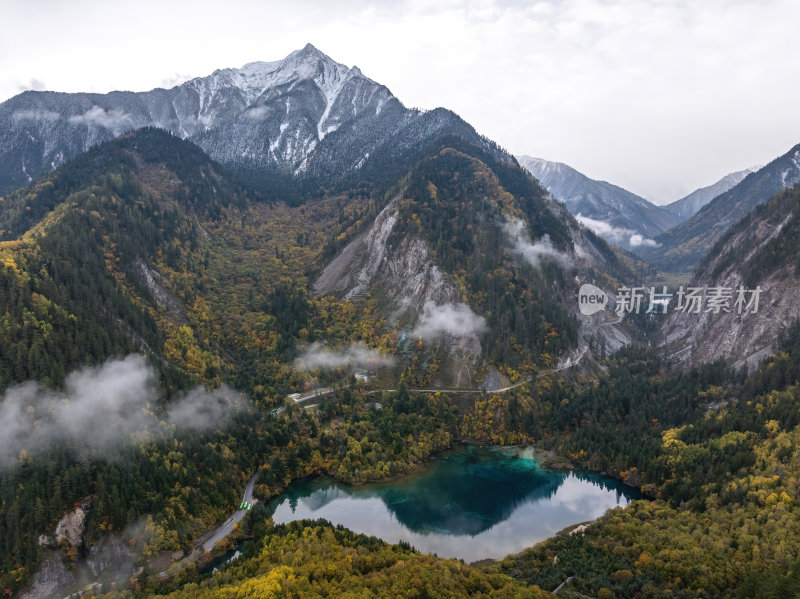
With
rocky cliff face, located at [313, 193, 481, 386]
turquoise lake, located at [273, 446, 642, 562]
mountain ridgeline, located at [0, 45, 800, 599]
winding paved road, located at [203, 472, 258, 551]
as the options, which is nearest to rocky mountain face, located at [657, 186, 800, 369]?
mountain ridgeline, located at [0, 45, 800, 599]

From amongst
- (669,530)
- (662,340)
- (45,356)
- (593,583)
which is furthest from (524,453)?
(45,356)

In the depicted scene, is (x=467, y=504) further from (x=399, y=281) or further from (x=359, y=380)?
(x=399, y=281)

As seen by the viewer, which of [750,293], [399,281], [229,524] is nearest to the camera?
[229,524]

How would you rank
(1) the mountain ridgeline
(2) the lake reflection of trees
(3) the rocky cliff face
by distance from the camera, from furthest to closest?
(3) the rocky cliff face
(2) the lake reflection of trees
(1) the mountain ridgeline

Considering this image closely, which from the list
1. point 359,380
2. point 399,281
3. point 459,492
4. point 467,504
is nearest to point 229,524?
point 467,504

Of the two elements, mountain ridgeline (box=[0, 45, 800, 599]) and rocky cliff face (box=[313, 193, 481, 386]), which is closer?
mountain ridgeline (box=[0, 45, 800, 599])

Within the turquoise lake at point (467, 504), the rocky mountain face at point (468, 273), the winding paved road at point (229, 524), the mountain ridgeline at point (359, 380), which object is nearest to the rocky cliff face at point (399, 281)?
the rocky mountain face at point (468, 273)

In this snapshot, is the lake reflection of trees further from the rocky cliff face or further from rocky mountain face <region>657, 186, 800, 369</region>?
rocky mountain face <region>657, 186, 800, 369</region>
